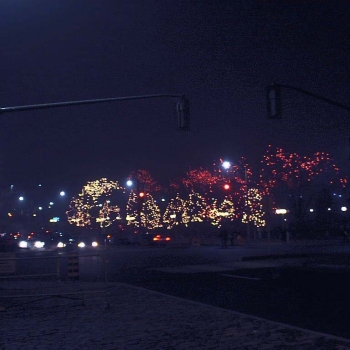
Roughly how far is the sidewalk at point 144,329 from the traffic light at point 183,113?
6.72 metres

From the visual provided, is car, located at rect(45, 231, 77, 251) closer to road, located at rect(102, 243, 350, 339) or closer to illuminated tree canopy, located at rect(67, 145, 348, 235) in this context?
illuminated tree canopy, located at rect(67, 145, 348, 235)

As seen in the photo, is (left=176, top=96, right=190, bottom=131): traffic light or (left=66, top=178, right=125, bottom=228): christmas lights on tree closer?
(left=176, top=96, right=190, bottom=131): traffic light

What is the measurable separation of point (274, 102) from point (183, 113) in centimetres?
363

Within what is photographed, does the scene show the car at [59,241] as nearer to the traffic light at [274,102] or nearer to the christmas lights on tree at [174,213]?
the christmas lights on tree at [174,213]

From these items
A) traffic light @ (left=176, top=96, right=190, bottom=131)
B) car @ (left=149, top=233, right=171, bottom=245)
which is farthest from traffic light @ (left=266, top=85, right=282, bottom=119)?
car @ (left=149, top=233, right=171, bottom=245)

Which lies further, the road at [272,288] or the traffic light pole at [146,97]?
the traffic light pole at [146,97]

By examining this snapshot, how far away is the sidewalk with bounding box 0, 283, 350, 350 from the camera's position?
1030 cm

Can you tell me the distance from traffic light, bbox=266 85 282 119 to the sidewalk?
349 inches

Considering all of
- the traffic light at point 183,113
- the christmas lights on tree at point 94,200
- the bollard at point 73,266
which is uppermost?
the christmas lights on tree at point 94,200

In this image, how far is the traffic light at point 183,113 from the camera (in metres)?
20.9

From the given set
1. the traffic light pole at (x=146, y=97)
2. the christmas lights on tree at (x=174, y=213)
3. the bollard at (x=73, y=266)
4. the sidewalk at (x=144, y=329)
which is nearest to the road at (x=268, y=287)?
the sidewalk at (x=144, y=329)

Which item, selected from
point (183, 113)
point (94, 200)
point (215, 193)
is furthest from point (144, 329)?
point (94, 200)

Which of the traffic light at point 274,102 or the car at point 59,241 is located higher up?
the traffic light at point 274,102

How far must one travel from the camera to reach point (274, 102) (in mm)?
22500
